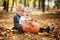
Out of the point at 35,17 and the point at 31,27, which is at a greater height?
the point at 35,17

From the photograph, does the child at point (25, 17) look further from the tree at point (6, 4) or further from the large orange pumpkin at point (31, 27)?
the tree at point (6, 4)

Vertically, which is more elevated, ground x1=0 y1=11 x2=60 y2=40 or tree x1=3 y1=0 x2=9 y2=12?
tree x1=3 y1=0 x2=9 y2=12

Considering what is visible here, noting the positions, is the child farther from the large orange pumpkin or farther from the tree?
the tree

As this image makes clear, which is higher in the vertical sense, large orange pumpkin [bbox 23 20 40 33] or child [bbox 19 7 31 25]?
child [bbox 19 7 31 25]

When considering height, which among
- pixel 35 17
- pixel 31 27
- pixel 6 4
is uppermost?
pixel 6 4

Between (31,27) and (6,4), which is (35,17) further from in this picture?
(6,4)

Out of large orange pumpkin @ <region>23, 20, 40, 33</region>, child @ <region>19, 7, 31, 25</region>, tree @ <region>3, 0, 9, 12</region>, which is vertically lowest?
large orange pumpkin @ <region>23, 20, 40, 33</region>

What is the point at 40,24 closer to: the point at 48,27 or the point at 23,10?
the point at 48,27

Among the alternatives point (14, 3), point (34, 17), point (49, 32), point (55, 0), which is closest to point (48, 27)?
point (49, 32)

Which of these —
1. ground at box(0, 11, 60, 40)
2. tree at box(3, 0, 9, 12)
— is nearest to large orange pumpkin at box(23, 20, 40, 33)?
ground at box(0, 11, 60, 40)

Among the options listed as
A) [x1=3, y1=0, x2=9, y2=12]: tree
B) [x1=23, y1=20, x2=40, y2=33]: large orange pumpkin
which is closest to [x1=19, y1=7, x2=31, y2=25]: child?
[x1=23, y1=20, x2=40, y2=33]: large orange pumpkin

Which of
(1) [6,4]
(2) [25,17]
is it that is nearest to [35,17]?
(2) [25,17]

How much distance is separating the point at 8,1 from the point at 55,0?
0.81 meters

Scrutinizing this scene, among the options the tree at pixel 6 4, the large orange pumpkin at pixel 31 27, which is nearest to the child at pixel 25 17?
the large orange pumpkin at pixel 31 27
